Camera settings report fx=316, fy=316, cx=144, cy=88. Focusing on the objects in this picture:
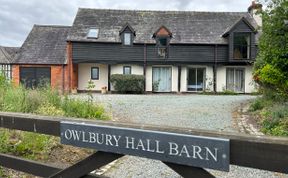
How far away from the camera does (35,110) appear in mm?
7445

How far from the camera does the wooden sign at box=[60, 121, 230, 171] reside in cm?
188

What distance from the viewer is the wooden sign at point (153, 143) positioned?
6.18ft

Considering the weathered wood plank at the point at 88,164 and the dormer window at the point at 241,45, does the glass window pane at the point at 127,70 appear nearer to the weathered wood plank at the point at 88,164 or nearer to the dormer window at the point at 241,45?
the dormer window at the point at 241,45

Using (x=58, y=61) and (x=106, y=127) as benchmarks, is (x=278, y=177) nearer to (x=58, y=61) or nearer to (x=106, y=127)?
(x=106, y=127)

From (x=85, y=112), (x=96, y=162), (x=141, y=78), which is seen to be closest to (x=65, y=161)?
(x=85, y=112)

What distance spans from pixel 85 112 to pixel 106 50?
18131 mm

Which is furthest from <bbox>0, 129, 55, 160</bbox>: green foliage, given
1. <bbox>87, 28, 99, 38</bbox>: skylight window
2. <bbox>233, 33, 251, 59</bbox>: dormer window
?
<bbox>233, 33, 251, 59</bbox>: dormer window

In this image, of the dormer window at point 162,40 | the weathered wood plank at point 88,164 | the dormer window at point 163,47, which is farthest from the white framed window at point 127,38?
the weathered wood plank at point 88,164

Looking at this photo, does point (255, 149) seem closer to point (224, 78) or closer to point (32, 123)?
A: point (32, 123)

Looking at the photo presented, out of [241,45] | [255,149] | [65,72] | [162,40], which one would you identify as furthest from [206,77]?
[255,149]

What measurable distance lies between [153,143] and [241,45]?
83.7 feet

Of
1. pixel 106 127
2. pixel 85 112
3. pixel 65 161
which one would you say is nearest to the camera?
pixel 106 127

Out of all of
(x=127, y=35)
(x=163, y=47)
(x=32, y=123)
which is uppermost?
(x=127, y=35)

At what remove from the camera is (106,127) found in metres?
2.30
